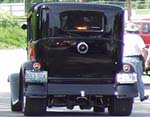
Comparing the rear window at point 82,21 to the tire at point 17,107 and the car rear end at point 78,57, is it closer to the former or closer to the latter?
the car rear end at point 78,57

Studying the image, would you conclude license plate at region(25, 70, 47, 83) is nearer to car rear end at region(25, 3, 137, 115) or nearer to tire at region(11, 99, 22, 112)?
car rear end at region(25, 3, 137, 115)

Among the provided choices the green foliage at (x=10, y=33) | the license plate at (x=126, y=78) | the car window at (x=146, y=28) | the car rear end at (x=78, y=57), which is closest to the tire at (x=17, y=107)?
the car rear end at (x=78, y=57)

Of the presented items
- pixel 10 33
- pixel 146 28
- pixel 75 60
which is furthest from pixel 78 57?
pixel 10 33

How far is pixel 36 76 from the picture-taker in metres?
12.3

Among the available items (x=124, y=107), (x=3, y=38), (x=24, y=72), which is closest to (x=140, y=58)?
(x=124, y=107)

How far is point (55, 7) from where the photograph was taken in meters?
12.5

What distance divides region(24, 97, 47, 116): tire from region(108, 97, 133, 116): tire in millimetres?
1227

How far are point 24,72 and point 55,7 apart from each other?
1260 millimetres

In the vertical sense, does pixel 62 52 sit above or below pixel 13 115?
above

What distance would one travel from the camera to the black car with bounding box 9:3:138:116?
12.4m

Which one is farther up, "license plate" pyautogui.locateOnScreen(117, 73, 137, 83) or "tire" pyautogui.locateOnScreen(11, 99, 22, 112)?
"license plate" pyautogui.locateOnScreen(117, 73, 137, 83)

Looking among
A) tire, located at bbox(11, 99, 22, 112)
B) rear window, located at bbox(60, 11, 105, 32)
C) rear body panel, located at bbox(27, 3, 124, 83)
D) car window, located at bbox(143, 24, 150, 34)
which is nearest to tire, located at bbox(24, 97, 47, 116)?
rear body panel, located at bbox(27, 3, 124, 83)

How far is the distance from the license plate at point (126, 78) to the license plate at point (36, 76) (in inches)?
51.6

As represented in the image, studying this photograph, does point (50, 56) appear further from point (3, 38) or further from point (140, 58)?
point (3, 38)
